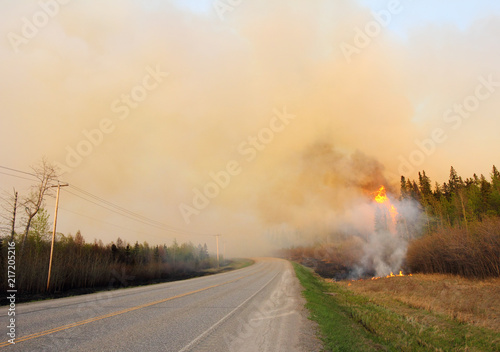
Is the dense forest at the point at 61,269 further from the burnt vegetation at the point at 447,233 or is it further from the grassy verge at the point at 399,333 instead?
the burnt vegetation at the point at 447,233

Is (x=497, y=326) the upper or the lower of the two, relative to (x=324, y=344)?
lower

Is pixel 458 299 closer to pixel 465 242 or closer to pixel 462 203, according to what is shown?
pixel 465 242

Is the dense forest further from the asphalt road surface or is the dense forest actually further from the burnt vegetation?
the burnt vegetation

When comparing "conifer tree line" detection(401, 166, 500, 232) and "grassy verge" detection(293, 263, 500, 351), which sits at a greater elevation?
"conifer tree line" detection(401, 166, 500, 232)

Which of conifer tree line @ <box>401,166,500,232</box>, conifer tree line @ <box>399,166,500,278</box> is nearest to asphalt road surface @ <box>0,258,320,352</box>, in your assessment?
conifer tree line @ <box>399,166,500,278</box>

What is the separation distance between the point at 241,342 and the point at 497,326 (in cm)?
1332

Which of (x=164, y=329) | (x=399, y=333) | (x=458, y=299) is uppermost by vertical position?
(x=164, y=329)

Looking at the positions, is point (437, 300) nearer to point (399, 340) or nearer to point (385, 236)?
point (399, 340)

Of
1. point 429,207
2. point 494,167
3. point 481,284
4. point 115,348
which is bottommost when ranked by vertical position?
point 481,284

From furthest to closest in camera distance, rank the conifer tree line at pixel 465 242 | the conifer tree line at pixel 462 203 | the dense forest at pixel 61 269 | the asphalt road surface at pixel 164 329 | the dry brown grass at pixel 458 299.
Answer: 1. the conifer tree line at pixel 462 203
2. the conifer tree line at pixel 465 242
3. the dense forest at pixel 61 269
4. the dry brown grass at pixel 458 299
5. the asphalt road surface at pixel 164 329

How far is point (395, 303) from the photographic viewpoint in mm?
18344

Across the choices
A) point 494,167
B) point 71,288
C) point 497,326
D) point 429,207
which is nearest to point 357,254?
point 429,207

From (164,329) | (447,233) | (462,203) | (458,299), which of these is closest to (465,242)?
(447,233)

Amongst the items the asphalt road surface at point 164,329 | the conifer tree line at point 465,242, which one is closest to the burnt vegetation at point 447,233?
the conifer tree line at point 465,242
